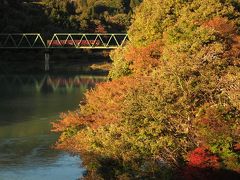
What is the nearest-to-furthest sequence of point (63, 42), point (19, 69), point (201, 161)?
point (201, 161) → point (19, 69) → point (63, 42)

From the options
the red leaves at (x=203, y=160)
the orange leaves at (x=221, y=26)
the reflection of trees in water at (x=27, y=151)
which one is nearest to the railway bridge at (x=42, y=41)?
the reflection of trees in water at (x=27, y=151)

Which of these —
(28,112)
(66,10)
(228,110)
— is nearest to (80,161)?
(228,110)

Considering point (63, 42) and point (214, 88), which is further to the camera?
point (63, 42)

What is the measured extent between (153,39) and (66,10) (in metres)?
82.2

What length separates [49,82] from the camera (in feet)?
223

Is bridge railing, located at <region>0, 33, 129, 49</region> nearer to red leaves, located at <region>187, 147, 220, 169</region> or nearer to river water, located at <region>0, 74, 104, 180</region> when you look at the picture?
river water, located at <region>0, 74, 104, 180</region>

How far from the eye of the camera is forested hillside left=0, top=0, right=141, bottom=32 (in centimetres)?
10056

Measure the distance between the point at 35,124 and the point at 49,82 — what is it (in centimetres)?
2796

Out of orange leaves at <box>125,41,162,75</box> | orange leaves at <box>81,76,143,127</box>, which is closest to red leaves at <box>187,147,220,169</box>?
orange leaves at <box>81,76,143,127</box>

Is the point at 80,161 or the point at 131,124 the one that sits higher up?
the point at 131,124

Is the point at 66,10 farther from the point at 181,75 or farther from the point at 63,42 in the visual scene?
the point at 181,75

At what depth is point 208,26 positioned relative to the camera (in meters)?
28.5

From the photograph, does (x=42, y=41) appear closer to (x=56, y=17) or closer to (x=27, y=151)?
(x=56, y=17)

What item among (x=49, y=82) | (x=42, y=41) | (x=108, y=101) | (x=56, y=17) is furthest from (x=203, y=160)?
(x=56, y=17)
